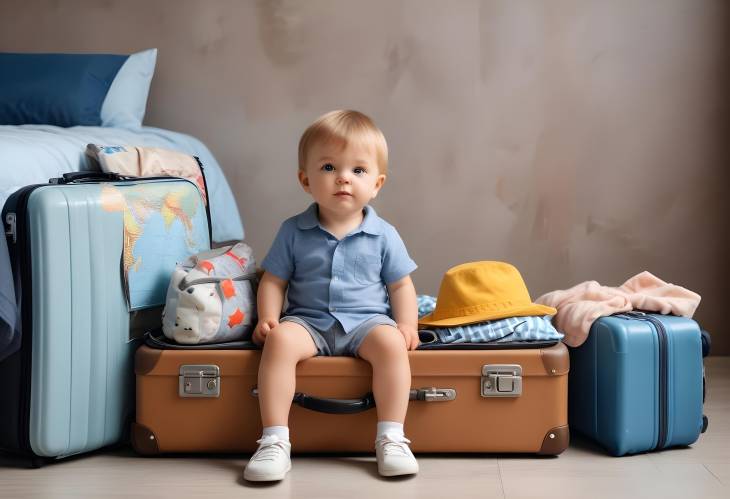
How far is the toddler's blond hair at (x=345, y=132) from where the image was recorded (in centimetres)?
181

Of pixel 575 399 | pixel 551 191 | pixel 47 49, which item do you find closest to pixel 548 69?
pixel 551 191

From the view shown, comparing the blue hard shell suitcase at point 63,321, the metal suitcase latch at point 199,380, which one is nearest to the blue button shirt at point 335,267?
the metal suitcase latch at point 199,380

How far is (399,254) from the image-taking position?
1.90 m

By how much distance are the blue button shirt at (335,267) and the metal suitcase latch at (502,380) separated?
28 centimetres

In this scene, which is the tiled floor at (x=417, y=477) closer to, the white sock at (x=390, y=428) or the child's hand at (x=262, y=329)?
the white sock at (x=390, y=428)

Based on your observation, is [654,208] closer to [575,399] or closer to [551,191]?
[551,191]

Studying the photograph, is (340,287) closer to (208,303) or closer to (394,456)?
(208,303)

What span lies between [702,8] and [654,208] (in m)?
0.65

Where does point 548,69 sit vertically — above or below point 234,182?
above

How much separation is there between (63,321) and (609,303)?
1.13 m

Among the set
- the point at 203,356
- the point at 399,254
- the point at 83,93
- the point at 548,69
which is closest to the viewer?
the point at 203,356

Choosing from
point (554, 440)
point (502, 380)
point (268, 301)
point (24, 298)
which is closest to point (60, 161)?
point (24, 298)

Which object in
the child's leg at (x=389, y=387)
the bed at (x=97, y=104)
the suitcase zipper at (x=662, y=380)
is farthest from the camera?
the bed at (x=97, y=104)

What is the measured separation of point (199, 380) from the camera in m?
1.76
